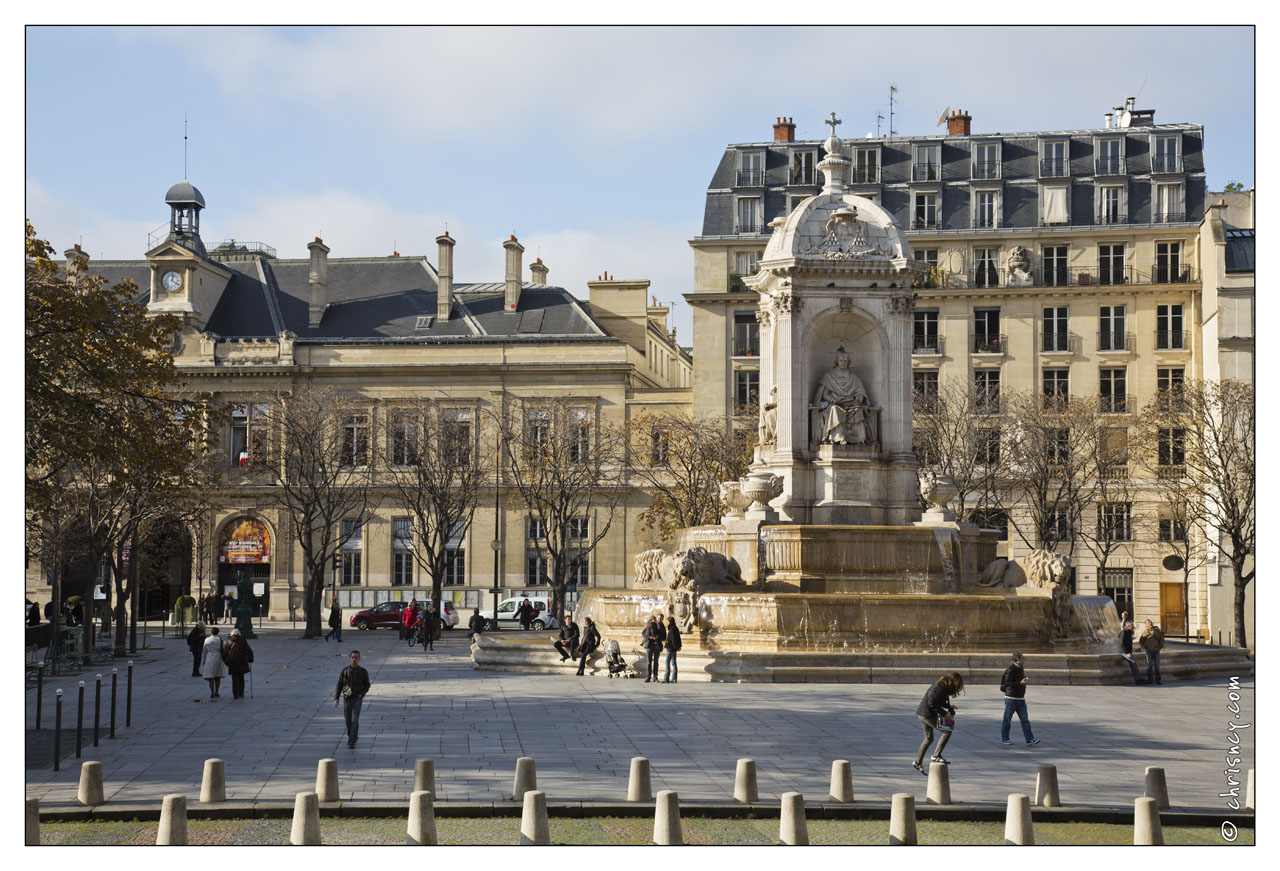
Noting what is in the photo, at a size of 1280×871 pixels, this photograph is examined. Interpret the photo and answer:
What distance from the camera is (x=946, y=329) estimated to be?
6850cm

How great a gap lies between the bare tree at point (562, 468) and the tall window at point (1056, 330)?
775 inches

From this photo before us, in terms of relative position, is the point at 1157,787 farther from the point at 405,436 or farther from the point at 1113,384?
the point at 405,436

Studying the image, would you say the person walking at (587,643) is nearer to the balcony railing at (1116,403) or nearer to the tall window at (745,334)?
the balcony railing at (1116,403)

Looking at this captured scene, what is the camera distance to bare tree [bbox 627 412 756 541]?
5888 cm

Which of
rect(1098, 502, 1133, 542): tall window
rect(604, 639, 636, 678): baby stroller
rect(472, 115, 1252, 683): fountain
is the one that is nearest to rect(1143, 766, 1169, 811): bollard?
rect(472, 115, 1252, 683): fountain

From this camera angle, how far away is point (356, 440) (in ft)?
230

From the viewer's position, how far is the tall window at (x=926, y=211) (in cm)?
7012

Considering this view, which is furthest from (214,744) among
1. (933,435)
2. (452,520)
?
(452,520)

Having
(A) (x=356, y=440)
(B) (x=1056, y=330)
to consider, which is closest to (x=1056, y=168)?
(B) (x=1056, y=330)

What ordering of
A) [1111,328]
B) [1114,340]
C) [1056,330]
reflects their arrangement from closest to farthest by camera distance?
[1114,340] < [1111,328] < [1056,330]

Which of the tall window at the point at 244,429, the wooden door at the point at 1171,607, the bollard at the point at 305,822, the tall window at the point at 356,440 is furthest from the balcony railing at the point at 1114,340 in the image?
the bollard at the point at 305,822

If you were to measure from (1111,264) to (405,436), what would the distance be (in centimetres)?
3323

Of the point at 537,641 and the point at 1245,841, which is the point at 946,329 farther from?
the point at 1245,841

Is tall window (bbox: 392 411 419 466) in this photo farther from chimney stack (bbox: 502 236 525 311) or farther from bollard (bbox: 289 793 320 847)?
bollard (bbox: 289 793 320 847)
